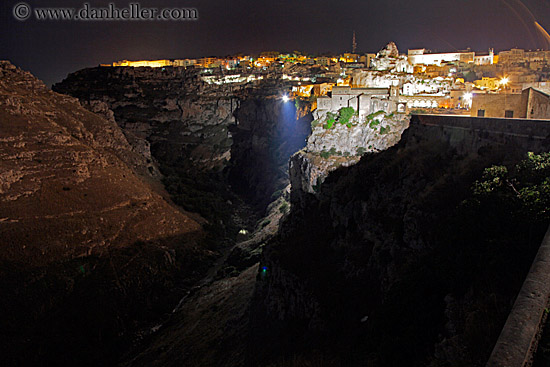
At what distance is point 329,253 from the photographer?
60.2ft

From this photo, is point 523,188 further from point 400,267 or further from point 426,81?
point 426,81

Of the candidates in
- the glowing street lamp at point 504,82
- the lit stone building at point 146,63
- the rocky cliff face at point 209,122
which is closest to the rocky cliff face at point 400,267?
the rocky cliff face at point 209,122

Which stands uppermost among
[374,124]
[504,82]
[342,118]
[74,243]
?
[504,82]

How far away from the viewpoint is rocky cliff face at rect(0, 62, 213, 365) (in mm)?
24438

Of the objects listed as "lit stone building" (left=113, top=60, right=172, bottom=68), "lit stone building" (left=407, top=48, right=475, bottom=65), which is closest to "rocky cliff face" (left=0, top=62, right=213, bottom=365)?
"lit stone building" (left=407, top=48, right=475, bottom=65)

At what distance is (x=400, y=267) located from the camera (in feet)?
39.3

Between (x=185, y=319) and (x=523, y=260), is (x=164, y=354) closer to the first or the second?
(x=185, y=319)

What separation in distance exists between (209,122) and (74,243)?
5220 centimetres

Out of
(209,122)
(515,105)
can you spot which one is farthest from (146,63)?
(515,105)

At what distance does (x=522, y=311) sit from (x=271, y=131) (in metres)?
63.7

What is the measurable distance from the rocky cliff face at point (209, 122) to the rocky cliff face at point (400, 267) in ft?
111

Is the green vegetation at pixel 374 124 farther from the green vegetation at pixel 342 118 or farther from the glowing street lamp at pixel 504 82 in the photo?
Answer: the glowing street lamp at pixel 504 82

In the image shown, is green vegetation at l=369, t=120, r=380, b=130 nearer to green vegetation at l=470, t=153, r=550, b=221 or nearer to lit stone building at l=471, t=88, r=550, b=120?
lit stone building at l=471, t=88, r=550, b=120

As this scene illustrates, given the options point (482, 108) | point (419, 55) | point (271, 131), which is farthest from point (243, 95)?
point (482, 108)
